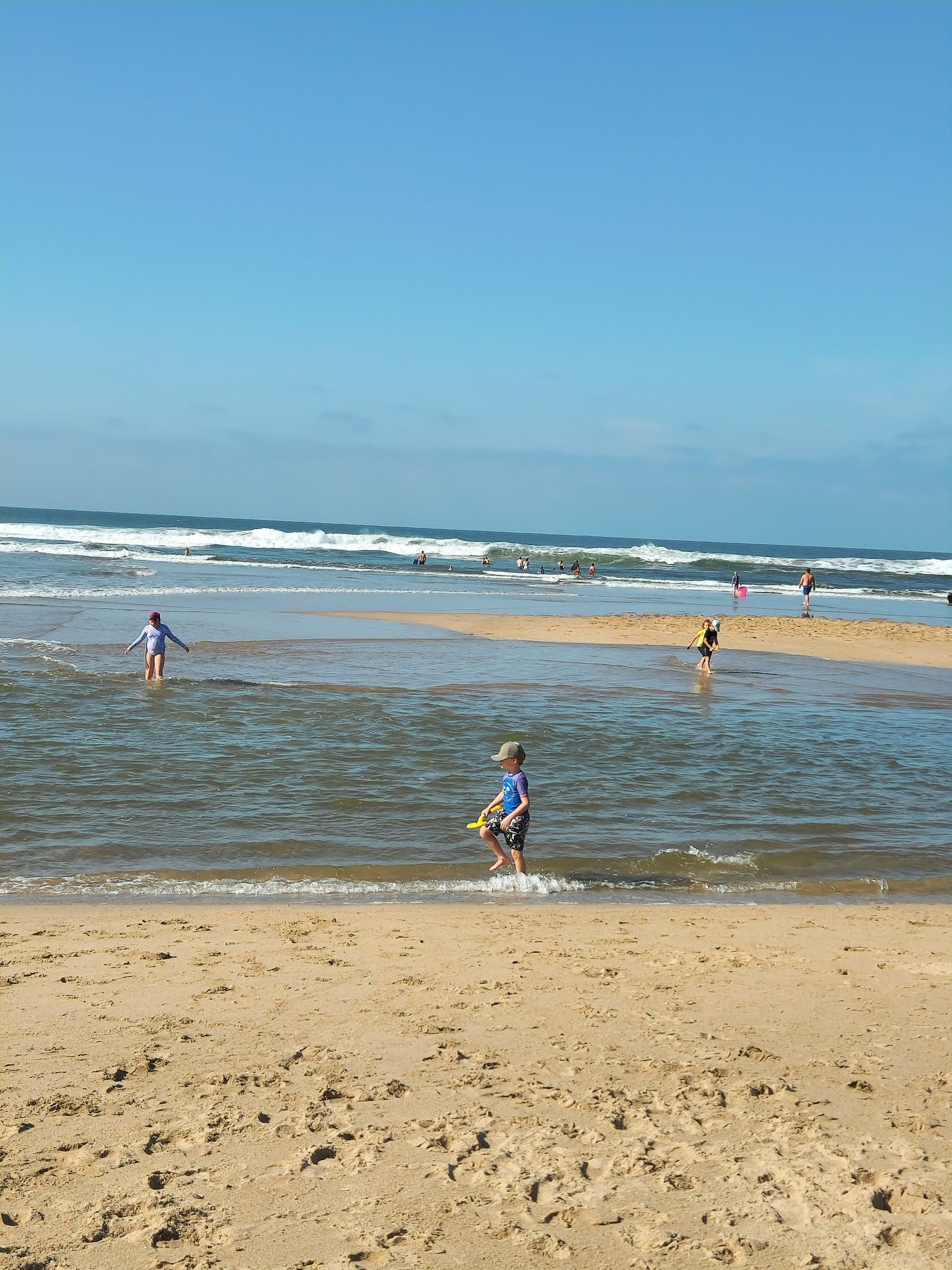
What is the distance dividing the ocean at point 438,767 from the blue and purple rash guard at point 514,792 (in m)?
0.63

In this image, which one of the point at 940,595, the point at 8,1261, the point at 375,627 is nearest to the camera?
the point at 8,1261

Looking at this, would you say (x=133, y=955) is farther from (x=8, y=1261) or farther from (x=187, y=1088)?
(x=8, y=1261)

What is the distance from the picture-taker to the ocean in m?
9.13

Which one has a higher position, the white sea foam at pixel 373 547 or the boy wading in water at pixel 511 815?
the white sea foam at pixel 373 547

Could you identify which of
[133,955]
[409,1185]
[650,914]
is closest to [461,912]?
[650,914]

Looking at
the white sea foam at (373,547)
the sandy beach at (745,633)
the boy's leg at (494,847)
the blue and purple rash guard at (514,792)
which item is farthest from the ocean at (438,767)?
the white sea foam at (373,547)

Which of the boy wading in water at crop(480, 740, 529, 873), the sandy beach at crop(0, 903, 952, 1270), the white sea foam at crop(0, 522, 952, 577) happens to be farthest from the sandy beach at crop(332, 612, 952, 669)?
the white sea foam at crop(0, 522, 952, 577)

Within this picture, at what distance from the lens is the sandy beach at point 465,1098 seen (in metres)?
3.57

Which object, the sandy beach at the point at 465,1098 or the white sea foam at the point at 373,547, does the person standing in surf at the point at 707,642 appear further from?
the white sea foam at the point at 373,547

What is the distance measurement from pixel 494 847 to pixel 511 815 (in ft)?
1.15

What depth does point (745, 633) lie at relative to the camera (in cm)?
3256

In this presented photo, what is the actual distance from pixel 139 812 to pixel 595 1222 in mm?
7649

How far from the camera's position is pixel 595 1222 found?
3.66 meters

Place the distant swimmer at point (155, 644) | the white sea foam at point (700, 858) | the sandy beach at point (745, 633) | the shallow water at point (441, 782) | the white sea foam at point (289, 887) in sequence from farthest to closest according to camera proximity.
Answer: the sandy beach at point (745, 633)
the distant swimmer at point (155, 644)
the white sea foam at point (700, 858)
the shallow water at point (441, 782)
the white sea foam at point (289, 887)
